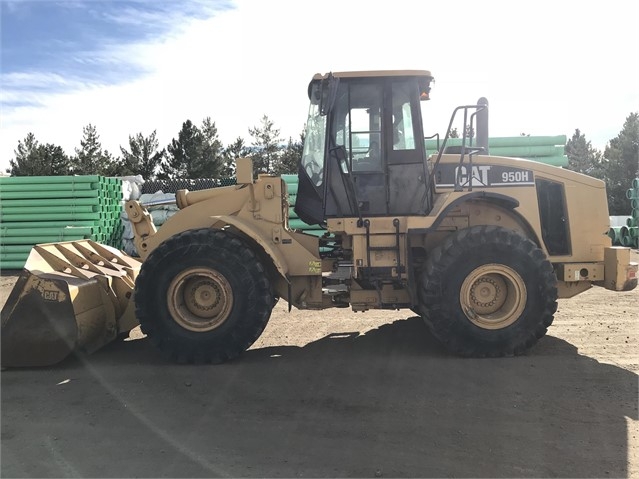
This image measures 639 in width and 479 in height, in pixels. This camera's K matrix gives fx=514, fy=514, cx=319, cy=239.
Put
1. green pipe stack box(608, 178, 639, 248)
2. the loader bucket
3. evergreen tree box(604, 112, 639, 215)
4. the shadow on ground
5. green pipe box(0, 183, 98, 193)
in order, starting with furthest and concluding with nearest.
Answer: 1. evergreen tree box(604, 112, 639, 215)
2. green pipe stack box(608, 178, 639, 248)
3. green pipe box(0, 183, 98, 193)
4. the loader bucket
5. the shadow on ground

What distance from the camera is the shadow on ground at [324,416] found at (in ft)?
10.7

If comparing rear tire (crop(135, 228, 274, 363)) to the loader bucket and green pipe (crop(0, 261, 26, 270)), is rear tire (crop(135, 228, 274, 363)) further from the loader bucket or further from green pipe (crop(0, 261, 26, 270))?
green pipe (crop(0, 261, 26, 270))

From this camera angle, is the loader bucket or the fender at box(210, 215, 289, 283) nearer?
the loader bucket

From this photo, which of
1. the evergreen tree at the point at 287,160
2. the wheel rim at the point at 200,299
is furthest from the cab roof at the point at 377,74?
the evergreen tree at the point at 287,160

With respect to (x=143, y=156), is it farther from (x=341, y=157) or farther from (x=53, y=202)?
(x=341, y=157)

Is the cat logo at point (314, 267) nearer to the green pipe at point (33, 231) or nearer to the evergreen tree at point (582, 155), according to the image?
the green pipe at point (33, 231)

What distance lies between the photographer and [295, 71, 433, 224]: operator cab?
5566 millimetres

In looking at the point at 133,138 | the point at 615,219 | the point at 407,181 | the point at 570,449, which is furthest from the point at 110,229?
the point at 133,138

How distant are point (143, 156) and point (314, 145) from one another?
41.7 metres

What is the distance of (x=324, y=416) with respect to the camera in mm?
3965

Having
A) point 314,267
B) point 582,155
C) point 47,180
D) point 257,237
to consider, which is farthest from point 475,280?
point 582,155

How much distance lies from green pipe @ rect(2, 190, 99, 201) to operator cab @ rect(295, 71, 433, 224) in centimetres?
1005

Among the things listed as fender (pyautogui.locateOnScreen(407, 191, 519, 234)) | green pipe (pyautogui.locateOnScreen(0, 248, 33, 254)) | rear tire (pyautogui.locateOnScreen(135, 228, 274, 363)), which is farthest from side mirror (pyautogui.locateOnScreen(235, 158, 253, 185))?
green pipe (pyautogui.locateOnScreen(0, 248, 33, 254))

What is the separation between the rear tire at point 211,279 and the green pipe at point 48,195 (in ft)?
31.4
